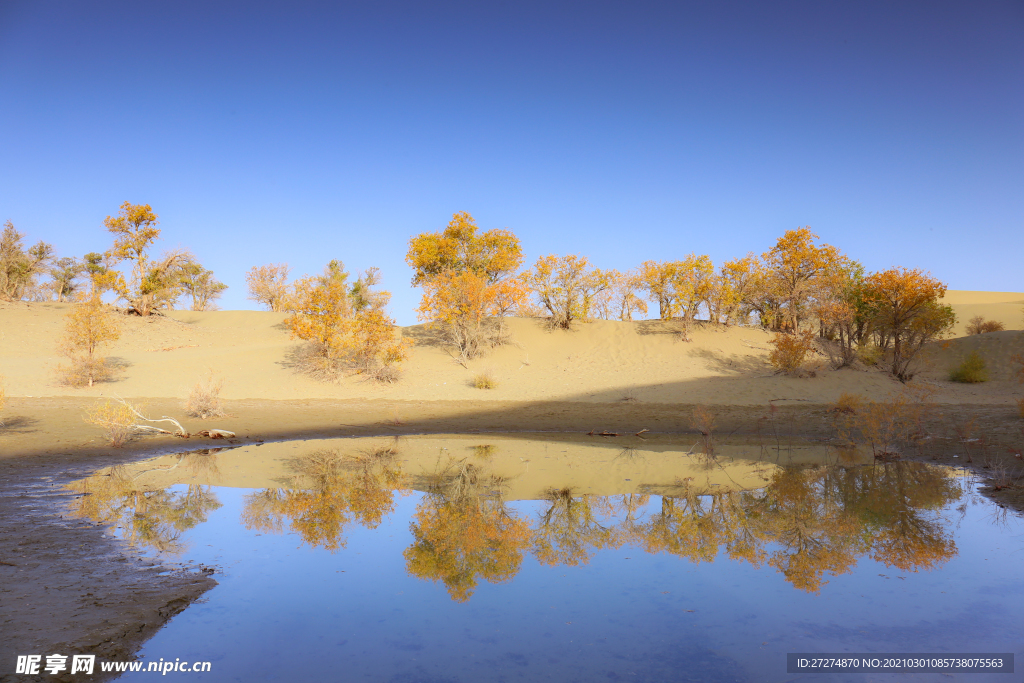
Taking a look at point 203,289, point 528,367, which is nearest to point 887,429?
point 528,367

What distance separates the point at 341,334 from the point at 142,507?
1440 centimetres

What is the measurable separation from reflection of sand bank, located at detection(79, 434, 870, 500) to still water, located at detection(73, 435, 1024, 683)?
82mm

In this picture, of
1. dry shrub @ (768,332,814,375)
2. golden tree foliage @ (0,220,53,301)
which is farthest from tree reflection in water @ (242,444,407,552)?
golden tree foliage @ (0,220,53,301)

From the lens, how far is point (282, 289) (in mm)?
53031

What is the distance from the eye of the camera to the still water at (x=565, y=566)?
3604 millimetres

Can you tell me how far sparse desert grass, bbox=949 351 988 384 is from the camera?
73.1ft

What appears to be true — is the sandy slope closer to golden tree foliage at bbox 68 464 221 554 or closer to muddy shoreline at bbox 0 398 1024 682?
muddy shoreline at bbox 0 398 1024 682

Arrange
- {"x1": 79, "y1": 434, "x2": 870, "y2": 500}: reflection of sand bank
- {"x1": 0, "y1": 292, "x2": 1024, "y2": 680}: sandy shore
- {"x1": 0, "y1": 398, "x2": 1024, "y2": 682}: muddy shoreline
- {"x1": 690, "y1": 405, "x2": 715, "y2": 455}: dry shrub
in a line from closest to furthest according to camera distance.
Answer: {"x1": 0, "y1": 398, "x2": 1024, "y2": 682}: muddy shoreline → {"x1": 0, "y1": 292, "x2": 1024, "y2": 680}: sandy shore → {"x1": 79, "y1": 434, "x2": 870, "y2": 500}: reflection of sand bank → {"x1": 690, "y1": 405, "x2": 715, "y2": 455}: dry shrub

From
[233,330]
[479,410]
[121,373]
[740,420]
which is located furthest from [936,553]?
[233,330]

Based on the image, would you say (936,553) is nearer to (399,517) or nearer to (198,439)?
(399,517)

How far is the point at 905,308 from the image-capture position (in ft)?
67.6

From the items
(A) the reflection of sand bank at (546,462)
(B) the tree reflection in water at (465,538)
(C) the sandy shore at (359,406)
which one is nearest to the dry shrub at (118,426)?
(C) the sandy shore at (359,406)

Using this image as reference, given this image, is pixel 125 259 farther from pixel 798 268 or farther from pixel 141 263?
pixel 798 268

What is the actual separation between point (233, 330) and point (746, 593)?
36461 millimetres
